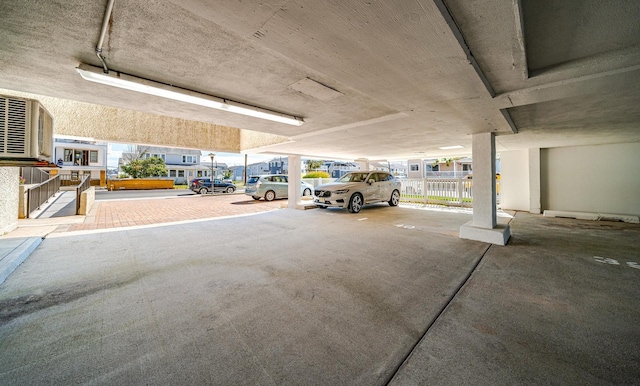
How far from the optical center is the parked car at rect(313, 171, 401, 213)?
845 cm

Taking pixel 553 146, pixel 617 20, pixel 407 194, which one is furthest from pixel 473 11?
pixel 407 194

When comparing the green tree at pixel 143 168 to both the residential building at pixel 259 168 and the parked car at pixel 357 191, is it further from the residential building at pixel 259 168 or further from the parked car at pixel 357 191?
the parked car at pixel 357 191

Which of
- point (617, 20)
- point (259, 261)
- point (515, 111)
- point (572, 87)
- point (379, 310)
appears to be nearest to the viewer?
point (617, 20)

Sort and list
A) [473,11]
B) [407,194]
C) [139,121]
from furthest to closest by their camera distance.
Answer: [407,194], [139,121], [473,11]

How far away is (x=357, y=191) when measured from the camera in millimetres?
8648

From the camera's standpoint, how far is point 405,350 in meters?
1.67

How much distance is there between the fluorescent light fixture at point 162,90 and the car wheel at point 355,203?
15.9ft

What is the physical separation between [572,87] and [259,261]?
4758 mm

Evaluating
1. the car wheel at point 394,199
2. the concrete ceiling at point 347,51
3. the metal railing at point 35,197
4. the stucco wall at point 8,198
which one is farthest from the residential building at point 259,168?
the concrete ceiling at point 347,51

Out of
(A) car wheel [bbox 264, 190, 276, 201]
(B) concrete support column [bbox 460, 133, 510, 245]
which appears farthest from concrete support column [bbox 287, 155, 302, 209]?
(B) concrete support column [bbox 460, 133, 510, 245]

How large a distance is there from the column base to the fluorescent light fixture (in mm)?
4825

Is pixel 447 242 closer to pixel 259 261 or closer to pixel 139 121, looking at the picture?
pixel 259 261

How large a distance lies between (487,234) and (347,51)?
15.7ft

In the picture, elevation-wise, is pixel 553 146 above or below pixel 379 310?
→ above
